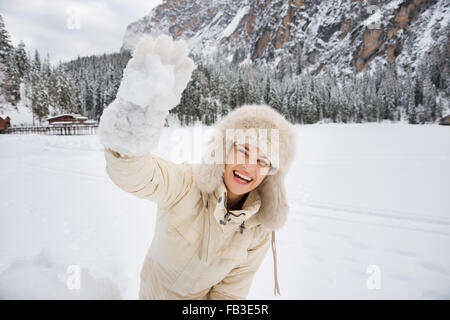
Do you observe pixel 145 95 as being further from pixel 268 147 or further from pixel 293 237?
pixel 293 237

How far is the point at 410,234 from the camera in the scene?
9.31ft

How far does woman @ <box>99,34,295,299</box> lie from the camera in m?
1.07

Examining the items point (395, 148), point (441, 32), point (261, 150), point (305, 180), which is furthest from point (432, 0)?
point (261, 150)

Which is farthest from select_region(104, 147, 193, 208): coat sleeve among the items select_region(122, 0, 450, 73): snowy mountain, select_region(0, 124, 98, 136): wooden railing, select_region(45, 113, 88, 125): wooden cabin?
select_region(122, 0, 450, 73): snowy mountain

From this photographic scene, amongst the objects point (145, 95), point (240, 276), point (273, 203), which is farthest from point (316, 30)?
point (145, 95)

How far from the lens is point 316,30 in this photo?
76.4m

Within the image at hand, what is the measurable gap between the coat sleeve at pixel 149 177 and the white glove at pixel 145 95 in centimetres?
5

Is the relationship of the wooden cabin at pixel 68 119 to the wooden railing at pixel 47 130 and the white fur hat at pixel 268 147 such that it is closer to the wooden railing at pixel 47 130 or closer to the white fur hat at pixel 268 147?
the wooden railing at pixel 47 130

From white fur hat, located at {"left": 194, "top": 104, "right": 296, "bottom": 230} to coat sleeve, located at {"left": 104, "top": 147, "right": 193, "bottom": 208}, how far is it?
0.47 feet

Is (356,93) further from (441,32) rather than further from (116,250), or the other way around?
(116,250)

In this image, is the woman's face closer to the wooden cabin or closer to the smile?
the smile

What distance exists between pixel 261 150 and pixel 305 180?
14.9ft

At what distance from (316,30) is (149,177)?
95.4 metres

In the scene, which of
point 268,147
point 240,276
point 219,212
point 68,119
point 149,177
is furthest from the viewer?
point 68,119
